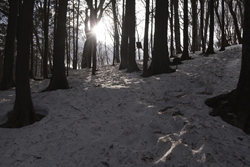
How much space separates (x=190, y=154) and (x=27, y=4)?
5.55 metres

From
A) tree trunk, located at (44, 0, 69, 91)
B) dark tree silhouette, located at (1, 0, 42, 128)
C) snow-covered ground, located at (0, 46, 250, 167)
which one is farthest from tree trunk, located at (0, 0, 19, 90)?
dark tree silhouette, located at (1, 0, 42, 128)

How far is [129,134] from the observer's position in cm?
448

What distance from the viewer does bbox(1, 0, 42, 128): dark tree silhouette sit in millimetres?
5387

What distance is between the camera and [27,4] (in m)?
5.45

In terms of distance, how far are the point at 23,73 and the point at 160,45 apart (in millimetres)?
6994

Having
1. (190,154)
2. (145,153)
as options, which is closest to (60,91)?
(145,153)

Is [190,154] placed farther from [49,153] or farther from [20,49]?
[20,49]

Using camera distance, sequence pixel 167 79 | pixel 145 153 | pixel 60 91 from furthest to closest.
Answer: pixel 167 79, pixel 60 91, pixel 145 153

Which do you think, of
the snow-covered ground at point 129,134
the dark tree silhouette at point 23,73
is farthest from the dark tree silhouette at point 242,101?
the dark tree silhouette at point 23,73

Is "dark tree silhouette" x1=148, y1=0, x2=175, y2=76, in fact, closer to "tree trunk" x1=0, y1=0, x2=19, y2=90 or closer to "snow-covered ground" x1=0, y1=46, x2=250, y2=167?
"snow-covered ground" x1=0, y1=46, x2=250, y2=167

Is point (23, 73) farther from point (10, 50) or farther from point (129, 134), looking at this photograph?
point (10, 50)

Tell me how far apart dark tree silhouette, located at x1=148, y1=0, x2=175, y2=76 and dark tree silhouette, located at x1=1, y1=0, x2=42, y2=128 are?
6.21 metres

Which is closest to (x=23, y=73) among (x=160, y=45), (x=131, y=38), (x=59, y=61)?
(x=59, y=61)

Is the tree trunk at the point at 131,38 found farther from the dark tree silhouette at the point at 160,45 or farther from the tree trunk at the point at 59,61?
the tree trunk at the point at 59,61
